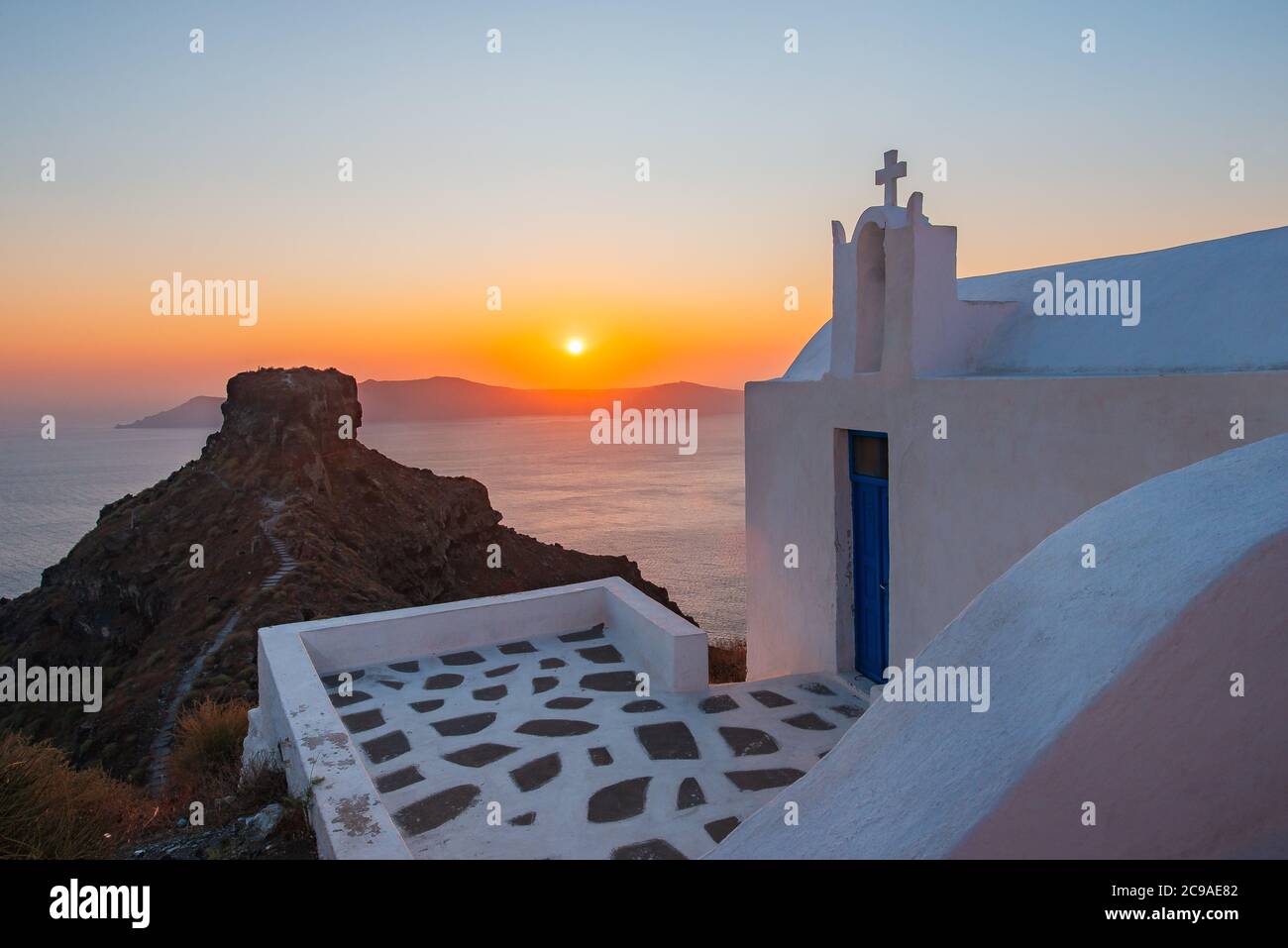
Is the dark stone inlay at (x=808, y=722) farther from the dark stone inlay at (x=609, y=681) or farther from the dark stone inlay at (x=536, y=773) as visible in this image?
the dark stone inlay at (x=536, y=773)

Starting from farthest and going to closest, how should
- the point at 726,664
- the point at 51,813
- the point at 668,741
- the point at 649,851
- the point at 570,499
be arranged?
the point at 570,499 < the point at 726,664 < the point at 668,741 < the point at 51,813 < the point at 649,851

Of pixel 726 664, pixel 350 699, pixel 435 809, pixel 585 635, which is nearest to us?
pixel 435 809

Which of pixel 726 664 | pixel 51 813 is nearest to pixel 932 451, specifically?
pixel 51 813

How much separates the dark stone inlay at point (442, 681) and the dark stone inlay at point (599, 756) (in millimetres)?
1866

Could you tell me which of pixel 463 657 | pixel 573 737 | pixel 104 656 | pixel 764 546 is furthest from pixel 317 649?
pixel 104 656

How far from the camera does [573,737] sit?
5754 mm

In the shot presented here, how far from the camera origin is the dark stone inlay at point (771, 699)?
260 inches

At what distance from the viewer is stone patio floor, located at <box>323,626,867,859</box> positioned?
4523 millimetres

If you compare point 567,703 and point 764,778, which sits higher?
point 567,703

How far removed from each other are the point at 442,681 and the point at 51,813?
2.75 meters

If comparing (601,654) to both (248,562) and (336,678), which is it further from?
(248,562)

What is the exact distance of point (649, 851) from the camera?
14.1 ft

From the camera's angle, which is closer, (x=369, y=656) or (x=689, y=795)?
(x=689, y=795)
